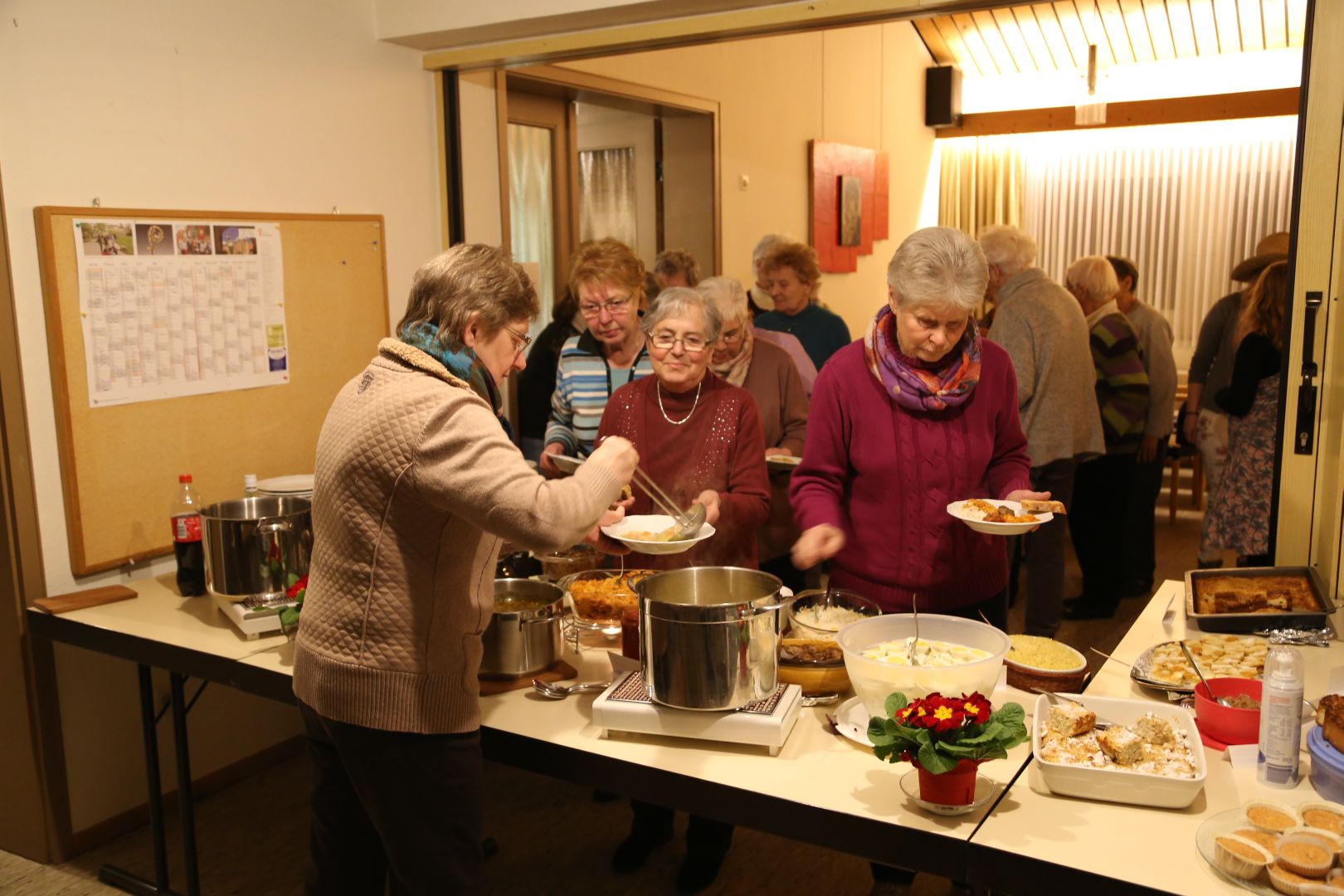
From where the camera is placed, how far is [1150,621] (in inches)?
93.9

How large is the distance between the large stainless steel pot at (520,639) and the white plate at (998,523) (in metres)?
0.81

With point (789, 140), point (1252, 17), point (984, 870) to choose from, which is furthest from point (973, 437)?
point (1252, 17)

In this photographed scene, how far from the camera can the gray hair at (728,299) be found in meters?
3.14

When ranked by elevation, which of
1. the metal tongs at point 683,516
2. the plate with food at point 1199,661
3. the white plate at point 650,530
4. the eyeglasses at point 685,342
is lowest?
the plate with food at point 1199,661

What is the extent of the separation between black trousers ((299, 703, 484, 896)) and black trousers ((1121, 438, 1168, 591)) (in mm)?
4059

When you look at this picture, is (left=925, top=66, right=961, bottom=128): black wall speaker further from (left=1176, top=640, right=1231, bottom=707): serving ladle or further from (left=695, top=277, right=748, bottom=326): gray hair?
(left=1176, top=640, right=1231, bottom=707): serving ladle

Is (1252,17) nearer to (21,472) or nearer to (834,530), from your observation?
(834,530)

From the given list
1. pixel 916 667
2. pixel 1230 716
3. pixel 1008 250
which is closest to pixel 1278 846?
pixel 1230 716

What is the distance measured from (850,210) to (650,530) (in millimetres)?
5555

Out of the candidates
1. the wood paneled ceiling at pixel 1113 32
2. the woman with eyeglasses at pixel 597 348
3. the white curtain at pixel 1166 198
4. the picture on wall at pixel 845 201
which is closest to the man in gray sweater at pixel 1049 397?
the woman with eyeglasses at pixel 597 348

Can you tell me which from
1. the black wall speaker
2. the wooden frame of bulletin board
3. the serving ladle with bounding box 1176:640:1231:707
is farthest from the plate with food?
the black wall speaker

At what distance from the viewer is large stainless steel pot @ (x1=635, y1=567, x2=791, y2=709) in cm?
169

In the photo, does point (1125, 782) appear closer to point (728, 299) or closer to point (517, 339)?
point (517, 339)

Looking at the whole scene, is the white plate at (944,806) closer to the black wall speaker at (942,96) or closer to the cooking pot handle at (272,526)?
the cooking pot handle at (272,526)
